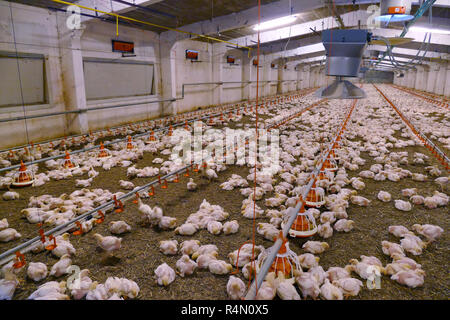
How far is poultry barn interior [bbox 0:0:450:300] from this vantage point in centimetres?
229

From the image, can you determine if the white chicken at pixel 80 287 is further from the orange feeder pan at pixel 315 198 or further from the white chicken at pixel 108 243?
the orange feeder pan at pixel 315 198

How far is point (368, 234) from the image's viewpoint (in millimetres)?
3010

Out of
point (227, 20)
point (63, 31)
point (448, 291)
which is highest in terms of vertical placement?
point (227, 20)

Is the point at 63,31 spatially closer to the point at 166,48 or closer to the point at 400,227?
the point at 166,48

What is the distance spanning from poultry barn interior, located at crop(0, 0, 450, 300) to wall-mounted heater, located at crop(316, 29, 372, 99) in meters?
0.02

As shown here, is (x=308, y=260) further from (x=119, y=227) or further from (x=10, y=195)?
(x=10, y=195)

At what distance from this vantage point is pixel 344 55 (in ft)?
13.2

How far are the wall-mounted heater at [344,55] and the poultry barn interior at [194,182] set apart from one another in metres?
0.02

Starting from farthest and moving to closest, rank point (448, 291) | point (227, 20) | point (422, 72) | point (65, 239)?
point (422, 72)
point (227, 20)
point (65, 239)
point (448, 291)

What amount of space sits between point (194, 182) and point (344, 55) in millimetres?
2918
